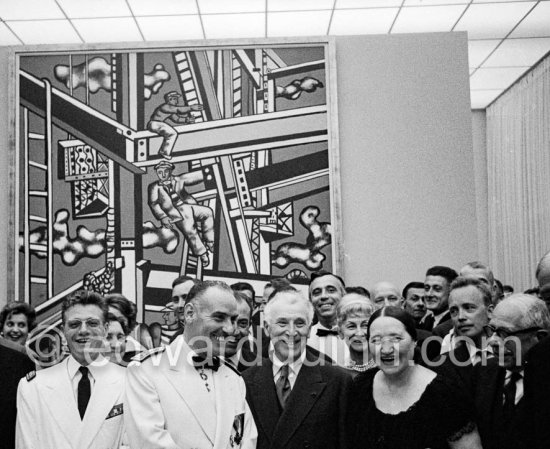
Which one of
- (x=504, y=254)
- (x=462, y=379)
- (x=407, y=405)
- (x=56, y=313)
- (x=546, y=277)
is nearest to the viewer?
(x=407, y=405)

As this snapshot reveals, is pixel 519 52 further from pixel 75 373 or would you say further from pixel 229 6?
pixel 75 373

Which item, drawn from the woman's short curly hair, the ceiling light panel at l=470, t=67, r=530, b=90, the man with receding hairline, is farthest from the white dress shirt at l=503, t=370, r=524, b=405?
the ceiling light panel at l=470, t=67, r=530, b=90

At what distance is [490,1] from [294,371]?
4.83 metres

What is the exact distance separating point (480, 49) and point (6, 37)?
4.94m

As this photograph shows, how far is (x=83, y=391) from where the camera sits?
3152 millimetres

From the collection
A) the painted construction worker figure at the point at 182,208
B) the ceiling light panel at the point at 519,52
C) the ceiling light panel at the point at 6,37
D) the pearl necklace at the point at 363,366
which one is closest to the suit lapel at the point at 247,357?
the pearl necklace at the point at 363,366

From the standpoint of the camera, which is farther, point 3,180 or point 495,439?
point 3,180

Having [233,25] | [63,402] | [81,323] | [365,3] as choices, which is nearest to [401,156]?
[365,3]

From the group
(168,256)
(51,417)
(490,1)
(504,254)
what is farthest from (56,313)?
(504,254)

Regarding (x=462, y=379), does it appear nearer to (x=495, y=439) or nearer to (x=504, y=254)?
(x=495, y=439)

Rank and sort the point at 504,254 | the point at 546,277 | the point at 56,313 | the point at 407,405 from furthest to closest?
the point at 504,254, the point at 56,313, the point at 546,277, the point at 407,405

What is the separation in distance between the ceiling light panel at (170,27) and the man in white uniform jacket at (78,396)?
4.29 metres

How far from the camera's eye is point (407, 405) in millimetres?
3037

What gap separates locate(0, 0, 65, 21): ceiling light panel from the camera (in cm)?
666
